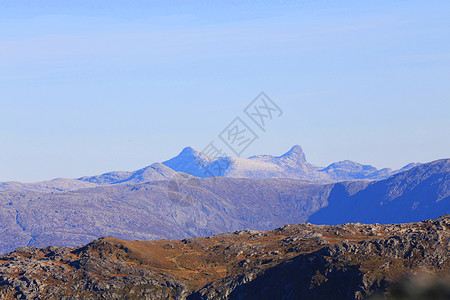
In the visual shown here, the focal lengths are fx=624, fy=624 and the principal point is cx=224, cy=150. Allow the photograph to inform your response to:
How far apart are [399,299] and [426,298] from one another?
1.04 metres

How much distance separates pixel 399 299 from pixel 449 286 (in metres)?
1.96

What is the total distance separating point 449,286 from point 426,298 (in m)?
0.99

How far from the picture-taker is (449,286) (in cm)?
2403

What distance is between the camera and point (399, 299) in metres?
24.2

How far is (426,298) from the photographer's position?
24172 mm
